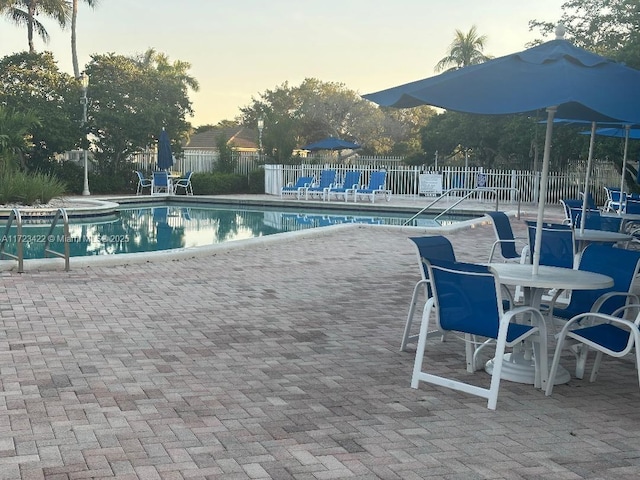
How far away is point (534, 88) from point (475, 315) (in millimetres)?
1251

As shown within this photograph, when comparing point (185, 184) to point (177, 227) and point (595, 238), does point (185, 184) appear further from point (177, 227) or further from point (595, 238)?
point (595, 238)

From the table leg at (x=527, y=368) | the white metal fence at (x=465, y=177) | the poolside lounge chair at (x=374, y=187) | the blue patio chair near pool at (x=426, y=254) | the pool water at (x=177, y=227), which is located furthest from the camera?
the white metal fence at (x=465, y=177)

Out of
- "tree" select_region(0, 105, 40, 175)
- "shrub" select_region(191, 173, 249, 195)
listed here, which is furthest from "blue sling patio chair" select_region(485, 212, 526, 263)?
"shrub" select_region(191, 173, 249, 195)

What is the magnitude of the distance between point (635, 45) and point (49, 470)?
1592 centimetres

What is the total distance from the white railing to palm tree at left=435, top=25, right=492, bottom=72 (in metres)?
18.0

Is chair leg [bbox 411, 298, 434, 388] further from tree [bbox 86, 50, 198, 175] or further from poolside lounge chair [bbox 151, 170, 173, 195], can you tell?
tree [bbox 86, 50, 198, 175]

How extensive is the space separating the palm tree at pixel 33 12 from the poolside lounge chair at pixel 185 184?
43.2ft

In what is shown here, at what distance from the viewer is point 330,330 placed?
571 centimetres

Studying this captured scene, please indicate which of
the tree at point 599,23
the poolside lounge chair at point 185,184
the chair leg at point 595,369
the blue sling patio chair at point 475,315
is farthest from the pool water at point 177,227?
the chair leg at point 595,369

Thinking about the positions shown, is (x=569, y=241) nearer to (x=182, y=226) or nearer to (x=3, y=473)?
(x=3, y=473)

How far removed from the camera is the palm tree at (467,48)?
135 feet

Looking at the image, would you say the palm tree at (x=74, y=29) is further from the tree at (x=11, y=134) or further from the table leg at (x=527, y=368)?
the table leg at (x=527, y=368)

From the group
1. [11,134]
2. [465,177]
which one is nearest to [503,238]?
[11,134]

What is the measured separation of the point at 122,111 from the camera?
24.7 meters
